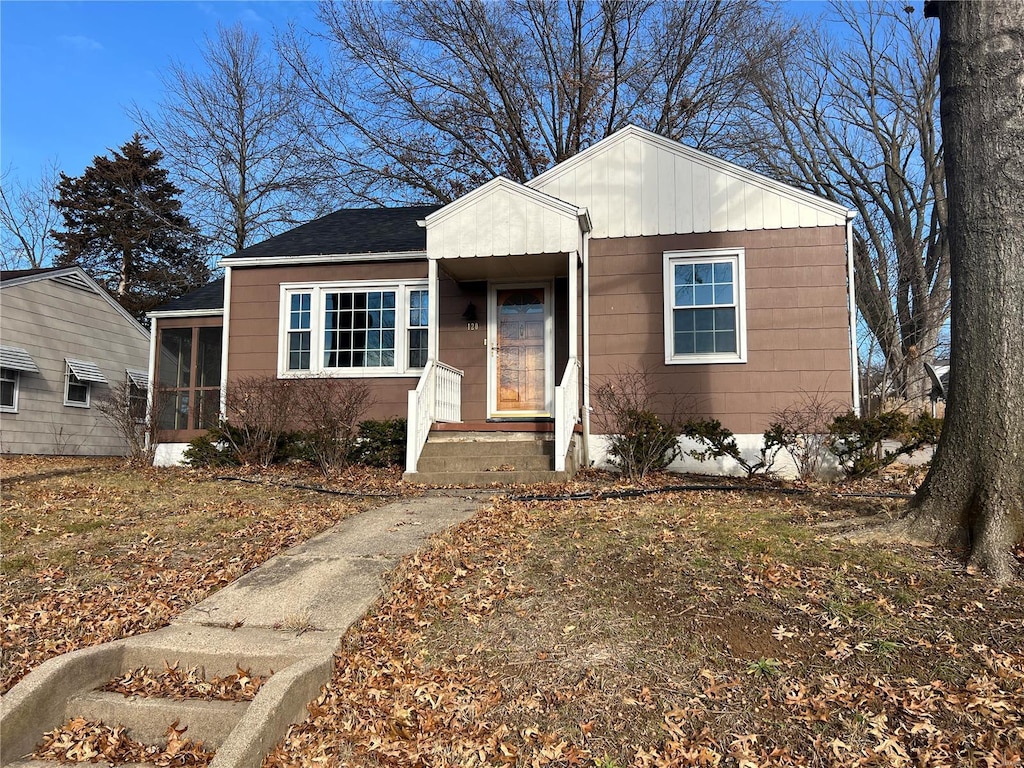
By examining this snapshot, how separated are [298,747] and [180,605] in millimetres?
1899

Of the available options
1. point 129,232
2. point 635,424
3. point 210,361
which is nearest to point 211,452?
point 210,361

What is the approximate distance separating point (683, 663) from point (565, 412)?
5.27 metres

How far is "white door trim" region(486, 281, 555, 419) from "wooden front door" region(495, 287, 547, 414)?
3 cm

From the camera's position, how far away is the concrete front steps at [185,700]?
11.0ft

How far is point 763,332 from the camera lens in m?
9.96

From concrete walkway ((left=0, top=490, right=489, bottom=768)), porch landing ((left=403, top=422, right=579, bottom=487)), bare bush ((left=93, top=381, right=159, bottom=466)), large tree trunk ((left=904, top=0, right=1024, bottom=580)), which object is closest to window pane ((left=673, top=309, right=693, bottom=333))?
porch landing ((left=403, top=422, right=579, bottom=487))

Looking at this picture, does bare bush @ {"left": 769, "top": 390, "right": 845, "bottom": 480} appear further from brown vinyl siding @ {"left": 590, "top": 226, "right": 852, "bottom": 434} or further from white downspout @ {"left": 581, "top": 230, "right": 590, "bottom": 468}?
white downspout @ {"left": 581, "top": 230, "right": 590, "bottom": 468}

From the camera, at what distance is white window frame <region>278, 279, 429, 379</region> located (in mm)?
11359

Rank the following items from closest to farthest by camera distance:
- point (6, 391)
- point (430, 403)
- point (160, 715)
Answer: point (160, 715) → point (430, 403) → point (6, 391)

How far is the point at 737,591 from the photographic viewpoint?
4.35m

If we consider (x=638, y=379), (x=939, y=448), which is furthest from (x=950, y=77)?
(x=638, y=379)

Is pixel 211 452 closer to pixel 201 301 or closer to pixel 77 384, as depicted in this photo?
pixel 201 301

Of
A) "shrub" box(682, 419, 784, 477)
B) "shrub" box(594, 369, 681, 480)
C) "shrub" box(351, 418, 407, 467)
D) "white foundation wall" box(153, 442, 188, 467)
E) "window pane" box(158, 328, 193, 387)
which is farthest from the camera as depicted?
"window pane" box(158, 328, 193, 387)

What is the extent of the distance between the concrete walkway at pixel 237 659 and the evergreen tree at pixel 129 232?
24701 mm
